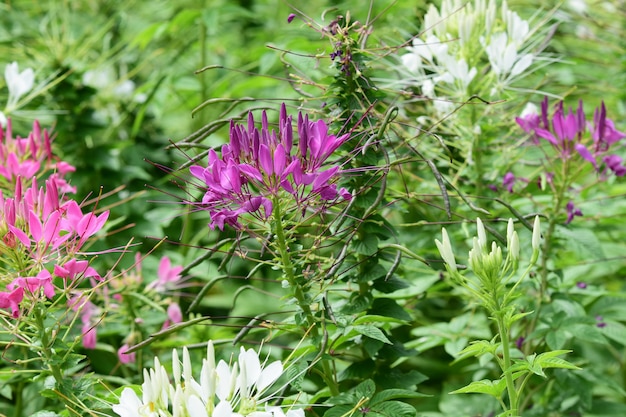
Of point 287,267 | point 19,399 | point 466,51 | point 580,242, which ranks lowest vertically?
point 19,399

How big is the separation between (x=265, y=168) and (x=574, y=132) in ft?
2.28

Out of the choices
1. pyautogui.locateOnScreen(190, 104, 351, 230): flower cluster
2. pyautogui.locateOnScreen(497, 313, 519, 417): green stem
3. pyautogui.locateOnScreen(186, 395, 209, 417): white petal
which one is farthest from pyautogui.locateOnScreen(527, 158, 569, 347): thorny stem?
pyautogui.locateOnScreen(186, 395, 209, 417): white petal

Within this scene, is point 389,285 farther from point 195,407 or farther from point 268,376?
point 195,407

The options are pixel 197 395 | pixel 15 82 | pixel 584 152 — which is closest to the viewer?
pixel 197 395

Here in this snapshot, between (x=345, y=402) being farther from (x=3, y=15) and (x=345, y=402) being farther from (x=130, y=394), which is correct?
(x=3, y=15)

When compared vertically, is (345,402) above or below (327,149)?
below

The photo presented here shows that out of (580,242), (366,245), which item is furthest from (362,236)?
(580,242)

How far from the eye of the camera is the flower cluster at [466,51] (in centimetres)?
166

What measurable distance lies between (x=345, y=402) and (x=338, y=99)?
0.49m

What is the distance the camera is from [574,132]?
5.08 feet

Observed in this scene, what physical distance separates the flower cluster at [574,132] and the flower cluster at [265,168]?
21.6 inches

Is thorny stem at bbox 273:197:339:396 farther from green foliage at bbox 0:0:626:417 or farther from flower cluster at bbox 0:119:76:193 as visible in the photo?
flower cluster at bbox 0:119:76:193

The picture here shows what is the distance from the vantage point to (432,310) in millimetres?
2426

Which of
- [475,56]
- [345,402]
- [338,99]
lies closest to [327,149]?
[338,99]
